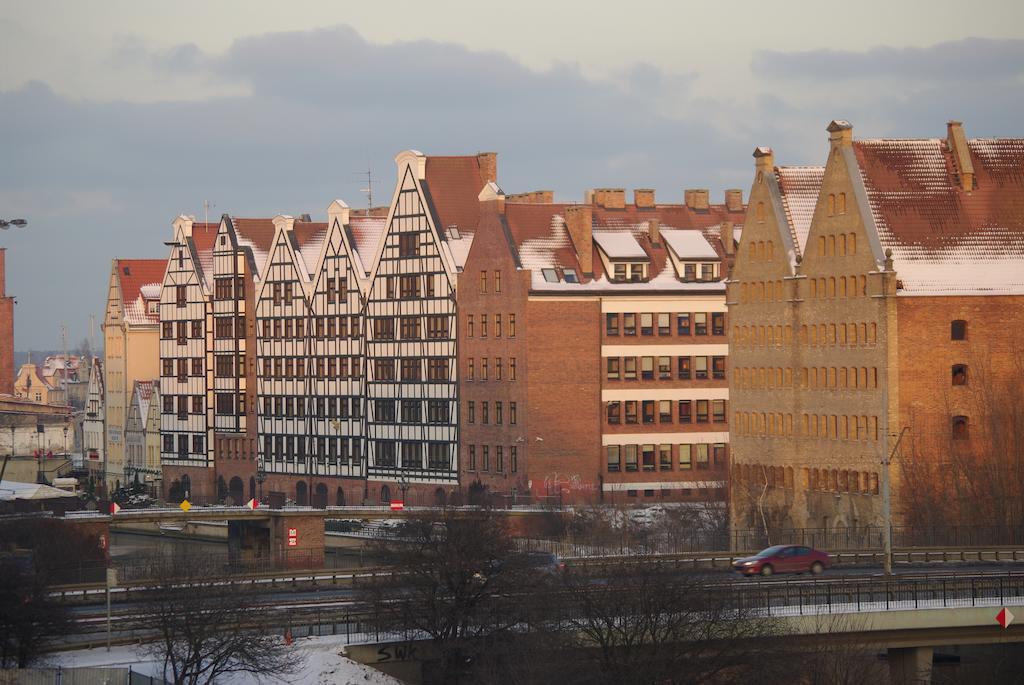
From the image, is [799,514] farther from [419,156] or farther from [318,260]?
[318,260]

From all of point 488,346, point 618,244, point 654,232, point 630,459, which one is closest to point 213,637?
point 630,459

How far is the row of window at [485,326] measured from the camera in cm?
12938

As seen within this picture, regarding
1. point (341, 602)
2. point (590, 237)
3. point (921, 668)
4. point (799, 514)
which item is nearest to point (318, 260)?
point (590, 237)

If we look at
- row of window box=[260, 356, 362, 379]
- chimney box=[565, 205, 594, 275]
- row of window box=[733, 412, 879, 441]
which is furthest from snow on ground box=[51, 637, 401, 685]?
row of window box=[260, 356, 362, 379]

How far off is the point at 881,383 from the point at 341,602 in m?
32.9

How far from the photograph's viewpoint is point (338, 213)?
145 m

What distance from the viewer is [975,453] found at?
107 metres

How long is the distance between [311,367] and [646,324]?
2706 cm

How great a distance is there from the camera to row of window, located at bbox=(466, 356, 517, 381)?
12938 cm

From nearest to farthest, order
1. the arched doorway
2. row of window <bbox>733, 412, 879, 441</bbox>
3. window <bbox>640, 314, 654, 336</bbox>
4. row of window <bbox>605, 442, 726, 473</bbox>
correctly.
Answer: row of window <bbox>733, 412, 879, 441</bbox> < row of window <bbox>605, 442, 726, 473</bbox> < window <bbox>640, 314, 654, 336</bbox> < the arched doorway

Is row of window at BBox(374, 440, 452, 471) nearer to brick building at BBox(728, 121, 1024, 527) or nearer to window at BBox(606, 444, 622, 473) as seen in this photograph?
window at BBox(606, 444, 622, 473)

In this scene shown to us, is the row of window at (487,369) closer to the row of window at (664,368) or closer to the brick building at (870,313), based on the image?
the row of window at (664,368)

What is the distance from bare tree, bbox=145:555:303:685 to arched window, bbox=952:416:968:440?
40.9m

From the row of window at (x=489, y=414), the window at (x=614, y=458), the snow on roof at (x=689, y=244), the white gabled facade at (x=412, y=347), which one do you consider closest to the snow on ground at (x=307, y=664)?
the row of window at (x=489, y=414)
